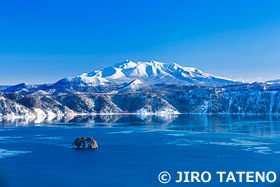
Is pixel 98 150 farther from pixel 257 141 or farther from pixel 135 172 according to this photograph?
pixel 257 141

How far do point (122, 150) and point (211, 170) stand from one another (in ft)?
90.4

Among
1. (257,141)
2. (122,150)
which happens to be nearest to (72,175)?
(122,150)

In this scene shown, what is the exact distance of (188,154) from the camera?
225 ft
